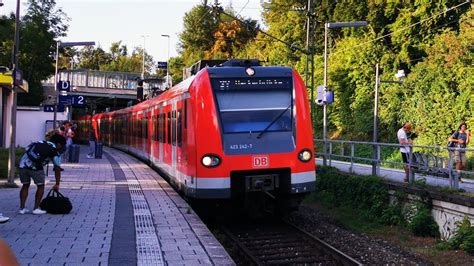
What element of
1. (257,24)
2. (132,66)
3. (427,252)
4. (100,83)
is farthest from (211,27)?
(427,252)

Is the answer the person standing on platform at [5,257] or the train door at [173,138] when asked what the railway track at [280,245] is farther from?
the person standing on platform at [5,257]

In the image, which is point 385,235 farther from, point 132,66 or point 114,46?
point 114,46

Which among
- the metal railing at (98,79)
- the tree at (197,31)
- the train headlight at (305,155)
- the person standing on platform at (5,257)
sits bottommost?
the person standing on platform at (5,257)

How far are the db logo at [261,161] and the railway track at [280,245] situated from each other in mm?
1307

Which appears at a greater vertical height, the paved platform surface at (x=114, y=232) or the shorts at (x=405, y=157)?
the shorts at (x=405, y=157)

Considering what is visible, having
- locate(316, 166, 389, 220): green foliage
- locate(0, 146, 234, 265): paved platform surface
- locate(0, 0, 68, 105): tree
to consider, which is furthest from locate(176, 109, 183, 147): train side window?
locate(0, 0, 68, 105): tree

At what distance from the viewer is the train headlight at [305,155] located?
10.7 metres

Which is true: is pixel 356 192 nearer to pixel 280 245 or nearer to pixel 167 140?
pixel 280 245

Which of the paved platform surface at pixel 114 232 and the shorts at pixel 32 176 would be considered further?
the shorts at pixel 32 176

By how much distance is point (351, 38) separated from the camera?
3819cm

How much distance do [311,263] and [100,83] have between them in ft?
184

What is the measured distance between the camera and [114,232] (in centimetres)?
868

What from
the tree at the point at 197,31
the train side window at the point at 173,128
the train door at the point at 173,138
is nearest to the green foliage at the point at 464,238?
the train door at the point at 173,138

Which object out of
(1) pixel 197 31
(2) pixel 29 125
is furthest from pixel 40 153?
(1) pixel 197 31
